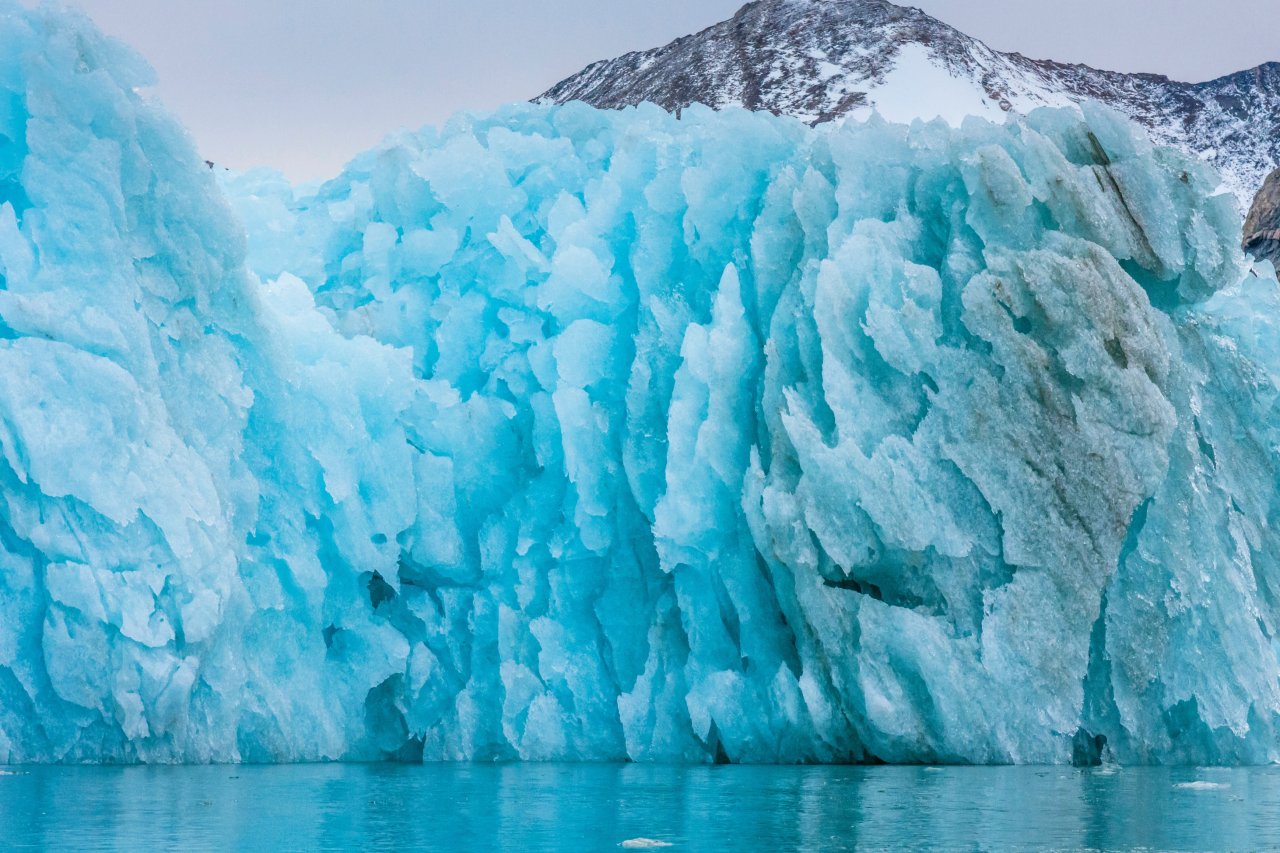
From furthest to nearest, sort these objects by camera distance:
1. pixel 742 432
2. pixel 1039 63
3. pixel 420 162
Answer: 1. pixel 1039 63
2. pixel 420 162
3. pixel 742 432

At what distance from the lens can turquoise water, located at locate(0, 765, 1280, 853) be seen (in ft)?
23.5

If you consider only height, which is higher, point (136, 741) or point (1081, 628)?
point (1081, 628)

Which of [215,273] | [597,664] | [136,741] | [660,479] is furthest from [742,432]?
[136,741]

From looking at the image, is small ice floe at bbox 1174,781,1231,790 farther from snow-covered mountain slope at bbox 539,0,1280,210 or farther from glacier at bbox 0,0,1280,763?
snow-covered mountain slope at bbox 539,0,1280,210

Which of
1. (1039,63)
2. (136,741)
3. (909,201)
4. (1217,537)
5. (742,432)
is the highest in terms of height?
(1039,63)

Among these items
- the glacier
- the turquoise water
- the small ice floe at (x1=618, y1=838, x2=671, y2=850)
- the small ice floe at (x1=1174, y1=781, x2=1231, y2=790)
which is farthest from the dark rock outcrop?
the small ice floe at (x1=618, y1=838, x2=671, y2=850)

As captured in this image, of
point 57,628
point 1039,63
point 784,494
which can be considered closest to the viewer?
point 57,628

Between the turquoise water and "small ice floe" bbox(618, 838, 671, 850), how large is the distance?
77 mm

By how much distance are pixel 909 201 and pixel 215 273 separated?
21.6 feet

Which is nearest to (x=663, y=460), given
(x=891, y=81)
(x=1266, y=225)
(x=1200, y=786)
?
(x=1200, y=786)

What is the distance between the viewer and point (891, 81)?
148ft

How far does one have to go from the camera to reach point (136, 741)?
44.0ft

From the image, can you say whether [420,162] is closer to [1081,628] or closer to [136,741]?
[136,741]

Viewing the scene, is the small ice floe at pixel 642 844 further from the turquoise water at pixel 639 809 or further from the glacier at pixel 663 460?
the glacier at pixel 663 460
